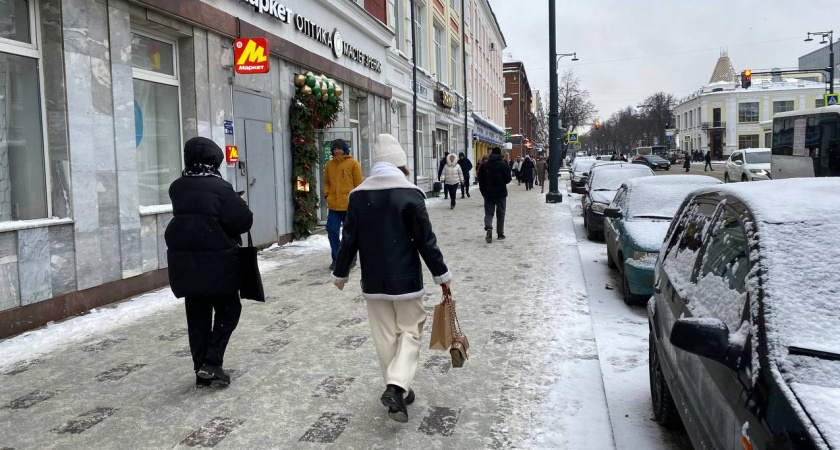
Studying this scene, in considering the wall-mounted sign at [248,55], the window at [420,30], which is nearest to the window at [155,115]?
the wall-mounted sign at [248,55]

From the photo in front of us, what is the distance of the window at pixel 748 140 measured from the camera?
8575 centimetres

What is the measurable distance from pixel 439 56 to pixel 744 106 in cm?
7144

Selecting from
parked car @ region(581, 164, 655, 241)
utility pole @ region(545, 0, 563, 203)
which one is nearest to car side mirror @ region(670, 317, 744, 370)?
parked car @ region(581, 164, 655, 241)

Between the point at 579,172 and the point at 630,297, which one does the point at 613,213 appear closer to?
the point at 630,297

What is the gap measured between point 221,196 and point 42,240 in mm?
2982

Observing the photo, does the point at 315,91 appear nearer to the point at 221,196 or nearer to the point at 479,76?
the point at 221,196

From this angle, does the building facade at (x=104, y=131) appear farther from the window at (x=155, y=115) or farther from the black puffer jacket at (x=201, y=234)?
the black puffer jacket at (x=201, y=234)

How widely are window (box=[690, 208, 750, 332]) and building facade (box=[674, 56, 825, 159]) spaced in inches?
3300

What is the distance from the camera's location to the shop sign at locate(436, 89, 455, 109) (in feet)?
89.1

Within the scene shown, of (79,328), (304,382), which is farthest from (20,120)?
(304,382)

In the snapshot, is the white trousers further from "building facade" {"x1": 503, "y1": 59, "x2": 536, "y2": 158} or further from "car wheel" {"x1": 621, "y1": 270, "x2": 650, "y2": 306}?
"building facade" {"x1": 503, "y1": 59, "x2": 536, "y2": 158}

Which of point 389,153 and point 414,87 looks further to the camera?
point 414,87

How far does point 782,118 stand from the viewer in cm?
2025

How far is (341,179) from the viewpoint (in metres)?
8.74
